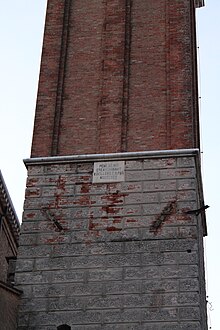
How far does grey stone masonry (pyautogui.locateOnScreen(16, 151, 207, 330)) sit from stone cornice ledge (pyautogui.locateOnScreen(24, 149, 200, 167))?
0.15ft

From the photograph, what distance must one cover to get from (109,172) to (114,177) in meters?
0.16

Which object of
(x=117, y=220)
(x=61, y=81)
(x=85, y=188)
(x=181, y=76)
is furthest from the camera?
(x=61, y=81)

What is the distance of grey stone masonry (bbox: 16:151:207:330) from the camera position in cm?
1540

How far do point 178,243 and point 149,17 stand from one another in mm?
6224

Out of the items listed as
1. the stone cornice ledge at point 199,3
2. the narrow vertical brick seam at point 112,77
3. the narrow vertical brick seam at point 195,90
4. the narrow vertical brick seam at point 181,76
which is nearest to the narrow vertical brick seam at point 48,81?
the narrow vertical brick seam at point 112,77

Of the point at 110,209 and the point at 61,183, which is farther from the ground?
the point at 61,183

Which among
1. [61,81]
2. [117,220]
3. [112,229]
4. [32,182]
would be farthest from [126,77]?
[112,229]

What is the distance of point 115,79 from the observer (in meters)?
18.5

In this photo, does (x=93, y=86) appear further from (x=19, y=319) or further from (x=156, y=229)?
(x=19, y=319)

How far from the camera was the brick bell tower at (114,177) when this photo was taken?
51.1 feet

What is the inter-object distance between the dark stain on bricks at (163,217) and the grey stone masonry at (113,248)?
0.8 inches

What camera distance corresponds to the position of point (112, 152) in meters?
17.5

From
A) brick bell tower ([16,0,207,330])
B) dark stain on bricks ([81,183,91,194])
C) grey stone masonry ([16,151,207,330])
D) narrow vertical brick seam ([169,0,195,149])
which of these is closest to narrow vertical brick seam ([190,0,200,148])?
brick bell tower ([16,0,207,330])

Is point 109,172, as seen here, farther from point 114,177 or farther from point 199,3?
point 199,3
